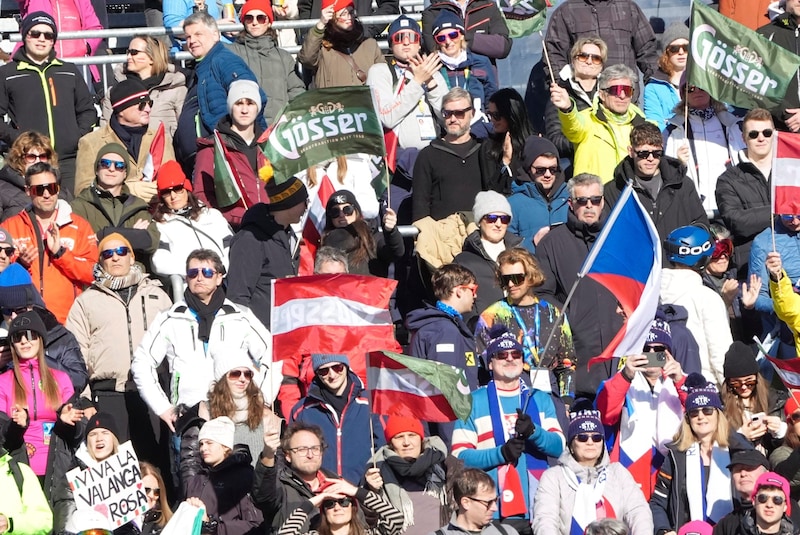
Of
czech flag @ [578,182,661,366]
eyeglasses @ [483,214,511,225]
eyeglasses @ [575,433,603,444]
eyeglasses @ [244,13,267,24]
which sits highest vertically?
czech flag @ [578,182,661,366]

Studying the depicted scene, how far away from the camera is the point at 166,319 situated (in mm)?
15359

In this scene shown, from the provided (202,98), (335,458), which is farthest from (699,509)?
(202,98)

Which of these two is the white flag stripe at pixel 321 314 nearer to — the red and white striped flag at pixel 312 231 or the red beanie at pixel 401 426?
the red beanie at pixel 401 426

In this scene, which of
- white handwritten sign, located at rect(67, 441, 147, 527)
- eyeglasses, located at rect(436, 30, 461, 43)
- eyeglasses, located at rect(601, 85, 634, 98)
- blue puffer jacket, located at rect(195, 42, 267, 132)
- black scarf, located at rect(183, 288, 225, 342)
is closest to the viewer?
white handwritten sign, located at rect(67, 441, 147, 527)

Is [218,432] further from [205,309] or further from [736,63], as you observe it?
[736,63]

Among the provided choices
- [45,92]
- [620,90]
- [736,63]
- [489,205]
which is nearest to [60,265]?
[45,92]

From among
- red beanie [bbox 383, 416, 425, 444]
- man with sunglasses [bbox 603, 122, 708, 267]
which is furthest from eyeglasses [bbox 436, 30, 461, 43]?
red beanie [bbox 383, 416, 425, 444]

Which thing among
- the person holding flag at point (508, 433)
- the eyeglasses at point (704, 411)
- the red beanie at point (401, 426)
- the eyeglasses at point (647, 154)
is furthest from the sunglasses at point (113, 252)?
the eyeglasses at point (704, 411)

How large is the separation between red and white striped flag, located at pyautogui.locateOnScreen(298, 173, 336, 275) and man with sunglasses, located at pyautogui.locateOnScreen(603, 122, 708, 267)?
2.17 metres

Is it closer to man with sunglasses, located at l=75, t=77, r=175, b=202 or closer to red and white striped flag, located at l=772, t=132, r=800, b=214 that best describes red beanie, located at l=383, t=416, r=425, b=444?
red and white striped flag, located at l=772, t=132, r=800, b=214

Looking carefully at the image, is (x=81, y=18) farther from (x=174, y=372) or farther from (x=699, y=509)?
(x=699, y=509)

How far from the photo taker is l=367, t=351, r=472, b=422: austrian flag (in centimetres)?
1412

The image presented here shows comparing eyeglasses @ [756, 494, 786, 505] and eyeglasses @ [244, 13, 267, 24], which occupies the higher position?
eyeglasses @ [244, 13, 267, 24]

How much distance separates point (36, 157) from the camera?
17.1 m
